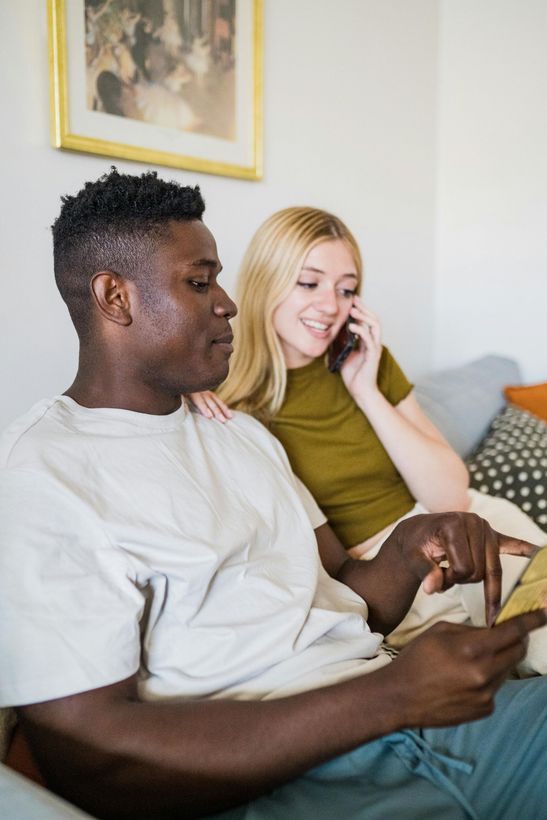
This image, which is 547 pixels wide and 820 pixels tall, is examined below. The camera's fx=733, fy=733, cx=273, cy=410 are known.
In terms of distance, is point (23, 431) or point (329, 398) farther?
point (329, 398)

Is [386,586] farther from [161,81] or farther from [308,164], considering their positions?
[308,164]

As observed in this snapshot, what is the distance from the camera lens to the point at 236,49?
2016mm

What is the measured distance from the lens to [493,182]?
112 inches

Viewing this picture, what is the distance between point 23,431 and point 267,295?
0.81 meters

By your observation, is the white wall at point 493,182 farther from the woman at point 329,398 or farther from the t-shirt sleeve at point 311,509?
the t-shirt sleeve at point 311,509

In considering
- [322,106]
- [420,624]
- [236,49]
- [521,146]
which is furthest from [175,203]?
[521,146]

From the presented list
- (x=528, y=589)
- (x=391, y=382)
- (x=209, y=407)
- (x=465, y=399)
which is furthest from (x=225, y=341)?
(x=465, y=399)

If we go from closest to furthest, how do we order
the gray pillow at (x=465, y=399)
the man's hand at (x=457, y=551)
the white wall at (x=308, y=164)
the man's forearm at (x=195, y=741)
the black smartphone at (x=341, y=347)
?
the man's forearm at (x=195, y=741) → the man's hand at (x=457, y=551) → the white wall at (x=308, y=164) → the black smartphone at (x=341, y=347) → the gray pillow at (x=465, y=399)

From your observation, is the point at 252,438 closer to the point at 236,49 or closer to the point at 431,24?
the point at 236,49

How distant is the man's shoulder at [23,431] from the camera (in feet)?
3.19

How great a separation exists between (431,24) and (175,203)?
7.24ft

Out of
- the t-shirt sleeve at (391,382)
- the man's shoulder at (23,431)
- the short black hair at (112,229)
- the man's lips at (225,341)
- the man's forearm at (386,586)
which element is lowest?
the man's forearm at (386,586)

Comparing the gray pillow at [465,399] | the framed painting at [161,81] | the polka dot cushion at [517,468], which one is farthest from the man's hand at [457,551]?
the framed painting at [161,81]

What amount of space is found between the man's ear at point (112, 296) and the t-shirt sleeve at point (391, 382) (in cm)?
84
